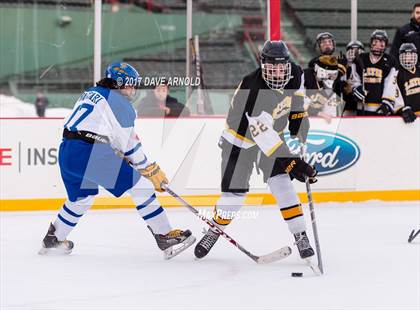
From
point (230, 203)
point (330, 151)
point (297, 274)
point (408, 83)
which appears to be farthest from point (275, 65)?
point (408, 83)

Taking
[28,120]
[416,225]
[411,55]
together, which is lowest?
[416,225]

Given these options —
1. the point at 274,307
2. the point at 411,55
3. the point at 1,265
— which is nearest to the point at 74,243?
the point at 1,265

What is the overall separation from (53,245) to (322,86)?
2945 mm

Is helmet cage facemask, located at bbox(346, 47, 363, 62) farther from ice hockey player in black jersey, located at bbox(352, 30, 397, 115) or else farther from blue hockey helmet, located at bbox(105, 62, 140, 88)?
blue hockey helmet, located at bbox(105, 62, 140, 88)

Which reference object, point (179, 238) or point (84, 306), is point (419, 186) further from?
point (84, 306)

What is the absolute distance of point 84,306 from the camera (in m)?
3.60

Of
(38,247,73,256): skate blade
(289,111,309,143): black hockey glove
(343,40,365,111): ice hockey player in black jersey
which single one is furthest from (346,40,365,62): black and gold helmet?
(38,247,73,256): skate blade

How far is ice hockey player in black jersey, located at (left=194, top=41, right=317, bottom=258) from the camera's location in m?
4.33

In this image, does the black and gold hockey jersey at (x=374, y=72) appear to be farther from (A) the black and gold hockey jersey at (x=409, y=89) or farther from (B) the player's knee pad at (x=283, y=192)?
(B) the player's knee pad at (x=283, y=192)

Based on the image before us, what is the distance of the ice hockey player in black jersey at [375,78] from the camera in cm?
702

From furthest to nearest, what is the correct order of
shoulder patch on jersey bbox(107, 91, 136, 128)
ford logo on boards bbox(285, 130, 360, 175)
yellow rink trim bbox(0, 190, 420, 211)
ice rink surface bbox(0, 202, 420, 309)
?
ford logo on boards bbox(285, 130, 360, 175) < yellow rink trim bbox(0, 190, 420, 211) < shoulder patch on jersey bbox(107, 91, 136, 128) < ice rink surface bbox(0, 202, 420, 309)

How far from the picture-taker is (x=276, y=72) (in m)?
4.32

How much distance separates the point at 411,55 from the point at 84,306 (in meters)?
4.23

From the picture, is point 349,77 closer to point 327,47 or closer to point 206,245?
point 327,47
